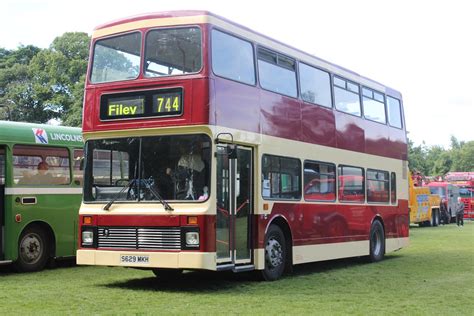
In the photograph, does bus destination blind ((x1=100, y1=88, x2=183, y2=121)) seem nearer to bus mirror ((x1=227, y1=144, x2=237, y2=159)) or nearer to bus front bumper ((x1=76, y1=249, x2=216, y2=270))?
bus mirror ((x1=227, y1=144, x2=237, y2=159))

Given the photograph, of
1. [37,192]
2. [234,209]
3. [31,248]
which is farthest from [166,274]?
[37,192]

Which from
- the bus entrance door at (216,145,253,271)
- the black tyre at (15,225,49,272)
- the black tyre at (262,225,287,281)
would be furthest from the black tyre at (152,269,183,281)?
the black tyre at (15,225,49,272)

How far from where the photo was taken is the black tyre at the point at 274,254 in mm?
12008

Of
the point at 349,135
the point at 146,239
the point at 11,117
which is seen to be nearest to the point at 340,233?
the point at 349,135

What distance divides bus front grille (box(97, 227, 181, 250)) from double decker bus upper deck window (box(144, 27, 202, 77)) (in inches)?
96.5

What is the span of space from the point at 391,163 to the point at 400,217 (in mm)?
1576

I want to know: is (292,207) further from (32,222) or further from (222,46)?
(32,222)

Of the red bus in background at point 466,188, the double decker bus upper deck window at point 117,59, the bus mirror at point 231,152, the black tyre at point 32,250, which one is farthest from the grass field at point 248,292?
the red bus in background at point 466,188

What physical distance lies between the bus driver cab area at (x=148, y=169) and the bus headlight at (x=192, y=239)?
542 millimetres

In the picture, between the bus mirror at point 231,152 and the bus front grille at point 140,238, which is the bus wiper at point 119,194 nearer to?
the bus front grille at point 140,238

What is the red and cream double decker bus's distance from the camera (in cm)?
1047

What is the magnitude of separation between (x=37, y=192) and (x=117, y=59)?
384 cm

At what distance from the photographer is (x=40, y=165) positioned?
545 inches

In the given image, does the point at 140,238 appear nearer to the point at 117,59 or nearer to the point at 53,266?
the point at 117,59
